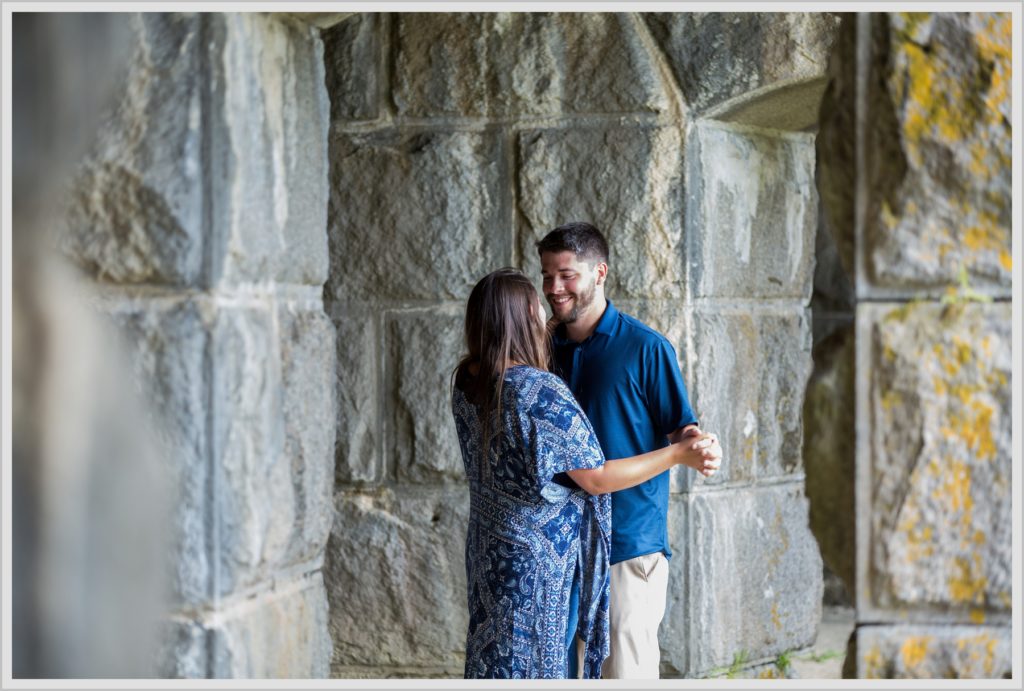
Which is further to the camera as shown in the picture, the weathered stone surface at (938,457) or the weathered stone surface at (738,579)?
the weathered stone surface at (738,579)

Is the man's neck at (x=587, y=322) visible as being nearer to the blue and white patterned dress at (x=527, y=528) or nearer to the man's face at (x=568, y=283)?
the man's face at (x=568, y=283)

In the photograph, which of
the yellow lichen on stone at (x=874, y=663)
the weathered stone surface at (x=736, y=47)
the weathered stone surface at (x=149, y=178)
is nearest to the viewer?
the yellow lichen on stone at (x=874, y=663)

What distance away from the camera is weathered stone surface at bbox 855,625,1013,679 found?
176cm

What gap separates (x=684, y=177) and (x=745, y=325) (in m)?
0.52

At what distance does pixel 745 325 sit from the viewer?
3617 mm

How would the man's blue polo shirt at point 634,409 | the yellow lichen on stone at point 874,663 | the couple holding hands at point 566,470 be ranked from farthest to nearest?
the man's blue polo shirt at point 634,409 → the couple holding hands at point 566,470 → the yellow lichen on stone at point 874,663

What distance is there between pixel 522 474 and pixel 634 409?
1.29 feet

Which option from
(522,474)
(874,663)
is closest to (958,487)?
(874,663)

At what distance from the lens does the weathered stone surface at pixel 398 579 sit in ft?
11.4

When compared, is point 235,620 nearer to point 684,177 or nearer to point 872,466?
point 872,466

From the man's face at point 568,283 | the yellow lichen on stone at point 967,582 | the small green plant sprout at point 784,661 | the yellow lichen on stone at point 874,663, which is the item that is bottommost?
the small green plant sprout at point 784,661

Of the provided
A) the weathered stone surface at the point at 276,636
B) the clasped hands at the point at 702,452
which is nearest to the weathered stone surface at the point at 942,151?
the clasped hands at the point at 702,452

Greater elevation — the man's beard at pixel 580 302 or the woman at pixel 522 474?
the man's beard at pixel 580 302

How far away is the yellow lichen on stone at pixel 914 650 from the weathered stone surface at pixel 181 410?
4.05 ft
